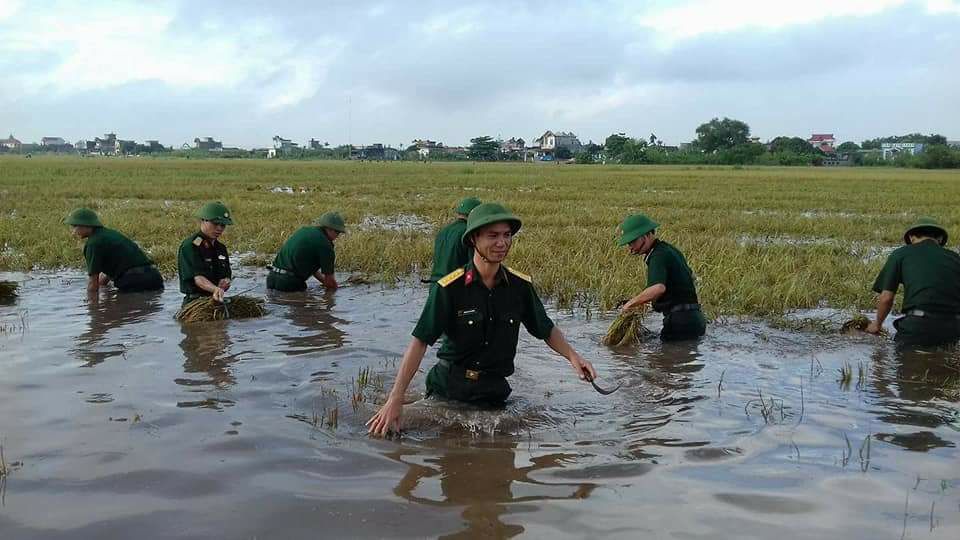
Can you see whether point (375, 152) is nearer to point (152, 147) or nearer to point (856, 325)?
point (152, 147)

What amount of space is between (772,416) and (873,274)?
19.9 ft

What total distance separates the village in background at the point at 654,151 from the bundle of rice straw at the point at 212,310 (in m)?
73.9

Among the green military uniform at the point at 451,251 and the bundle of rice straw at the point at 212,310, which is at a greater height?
the green military uniform at the point at 451,251

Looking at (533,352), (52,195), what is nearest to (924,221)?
(533,352)

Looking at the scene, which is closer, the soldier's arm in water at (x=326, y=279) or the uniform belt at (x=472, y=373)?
the uniform belt at (x=472, y=373)

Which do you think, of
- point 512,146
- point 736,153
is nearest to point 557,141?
point 512,146

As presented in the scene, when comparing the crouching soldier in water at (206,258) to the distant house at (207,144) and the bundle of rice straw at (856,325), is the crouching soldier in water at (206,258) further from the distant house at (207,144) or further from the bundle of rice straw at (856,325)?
the distant house at (207,144)

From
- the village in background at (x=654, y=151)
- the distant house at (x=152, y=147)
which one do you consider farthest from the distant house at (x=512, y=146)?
the distant house at (x=152, y=147)

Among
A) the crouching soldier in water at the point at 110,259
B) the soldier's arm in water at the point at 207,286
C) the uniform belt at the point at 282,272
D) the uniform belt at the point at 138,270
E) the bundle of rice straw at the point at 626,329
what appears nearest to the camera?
the bundle of rice straw at the point at 626,329

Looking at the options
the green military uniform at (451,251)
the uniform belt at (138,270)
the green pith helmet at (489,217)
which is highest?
the green pith helmet at (489,217)

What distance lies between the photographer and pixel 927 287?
6293 mm

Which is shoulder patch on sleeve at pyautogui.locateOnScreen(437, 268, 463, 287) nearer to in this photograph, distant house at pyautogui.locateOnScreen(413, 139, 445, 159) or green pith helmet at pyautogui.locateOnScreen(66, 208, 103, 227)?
green pith helmet at pyautogui.locateOnScreen(66, 208, 103, 227)

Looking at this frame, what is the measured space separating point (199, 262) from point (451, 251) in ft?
7.97

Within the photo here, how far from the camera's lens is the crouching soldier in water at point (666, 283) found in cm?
641
